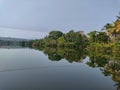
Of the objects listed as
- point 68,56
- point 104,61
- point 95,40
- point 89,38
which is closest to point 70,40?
point 89,38

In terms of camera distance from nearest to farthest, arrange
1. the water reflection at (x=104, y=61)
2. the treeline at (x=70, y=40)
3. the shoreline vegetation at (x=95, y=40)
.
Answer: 1. the water reflection at (x=104, y=61)
2. the shoreline vegetation at (x=95, y=40)
3. the treeline at (x=70, y=40)

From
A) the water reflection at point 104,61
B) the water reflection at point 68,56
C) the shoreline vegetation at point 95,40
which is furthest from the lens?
the shoreline vegetation at point 95,40

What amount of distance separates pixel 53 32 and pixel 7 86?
7545 cm

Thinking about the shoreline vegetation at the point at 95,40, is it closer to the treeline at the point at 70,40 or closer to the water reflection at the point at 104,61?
the treeline at the point at 70,40

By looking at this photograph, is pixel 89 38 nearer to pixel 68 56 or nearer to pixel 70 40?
pixel 70 40

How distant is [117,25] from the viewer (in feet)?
141

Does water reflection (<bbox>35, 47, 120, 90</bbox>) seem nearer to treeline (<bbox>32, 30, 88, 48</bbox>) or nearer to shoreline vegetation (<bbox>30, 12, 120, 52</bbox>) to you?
shoreline vegetation (<bbox>30, 12, 120, 52</bbox>)

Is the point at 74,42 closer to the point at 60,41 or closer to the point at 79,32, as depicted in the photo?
the point at 79,32

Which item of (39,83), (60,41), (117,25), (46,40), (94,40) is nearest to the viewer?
(39,83)

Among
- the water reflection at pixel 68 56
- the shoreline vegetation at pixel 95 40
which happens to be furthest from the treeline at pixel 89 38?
the water reflection at pixel 68 56

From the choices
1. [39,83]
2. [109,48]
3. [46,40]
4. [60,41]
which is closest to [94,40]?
[109,48]

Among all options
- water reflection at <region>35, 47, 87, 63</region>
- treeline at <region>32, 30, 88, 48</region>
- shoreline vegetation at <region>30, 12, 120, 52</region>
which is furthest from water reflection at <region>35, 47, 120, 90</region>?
treeline at <region>32, 30, 88, 48</region>

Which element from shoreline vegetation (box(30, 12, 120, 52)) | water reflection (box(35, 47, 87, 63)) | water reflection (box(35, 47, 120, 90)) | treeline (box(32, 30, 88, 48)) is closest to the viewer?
water reflection (box(35, 47, 120, 90))

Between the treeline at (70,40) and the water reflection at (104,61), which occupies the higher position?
the treeline at (70,40)
